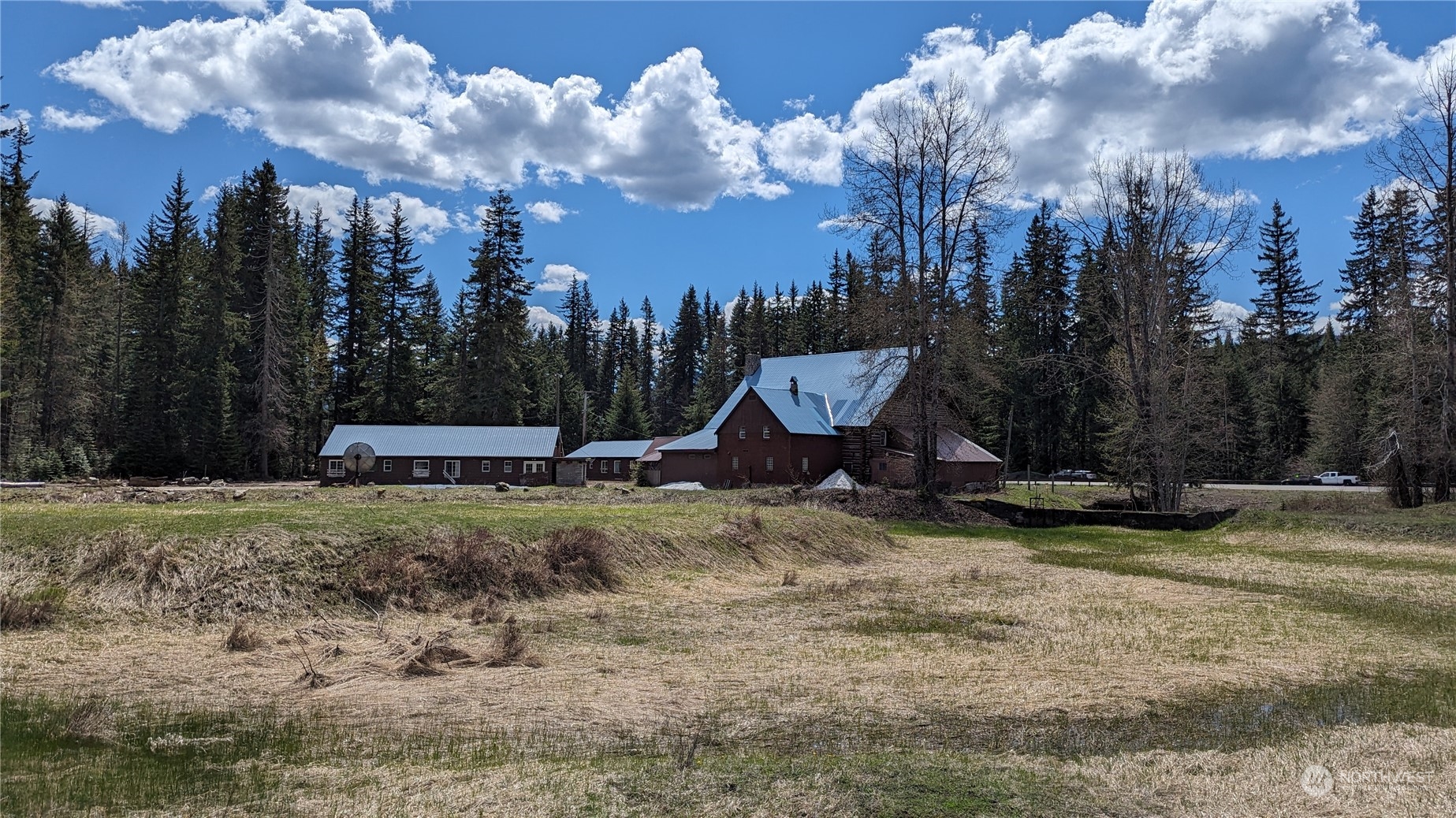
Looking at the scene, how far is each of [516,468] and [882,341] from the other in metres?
27.3

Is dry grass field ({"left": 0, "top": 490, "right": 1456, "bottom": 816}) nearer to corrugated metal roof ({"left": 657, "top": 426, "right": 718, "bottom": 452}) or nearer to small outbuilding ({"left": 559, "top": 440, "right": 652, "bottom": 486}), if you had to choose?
corrugated metal roof ({"left": 657, "top": 426, "right": 718, "bottom": 452})

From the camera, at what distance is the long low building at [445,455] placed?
170 ft

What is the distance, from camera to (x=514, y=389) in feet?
214

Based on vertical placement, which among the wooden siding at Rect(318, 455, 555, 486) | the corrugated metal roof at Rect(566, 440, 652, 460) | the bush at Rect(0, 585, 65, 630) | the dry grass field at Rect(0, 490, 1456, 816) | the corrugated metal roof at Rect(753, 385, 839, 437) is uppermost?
the corrugated metal roof at Rect(753, 385, 839, 437)

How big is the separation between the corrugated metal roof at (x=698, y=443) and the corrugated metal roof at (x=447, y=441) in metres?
7.81

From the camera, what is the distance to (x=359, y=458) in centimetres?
5081

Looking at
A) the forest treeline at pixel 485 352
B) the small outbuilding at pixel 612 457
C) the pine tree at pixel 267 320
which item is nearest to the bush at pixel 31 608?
the forest treeline at pixel 485 352

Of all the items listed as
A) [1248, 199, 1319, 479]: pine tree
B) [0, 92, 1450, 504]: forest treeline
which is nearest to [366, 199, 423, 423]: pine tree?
[0, 92, 1450, 504]: forest treeline

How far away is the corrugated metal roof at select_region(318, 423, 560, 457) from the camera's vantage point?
52.4 m

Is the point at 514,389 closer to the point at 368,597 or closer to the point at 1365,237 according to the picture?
the point at 368,597

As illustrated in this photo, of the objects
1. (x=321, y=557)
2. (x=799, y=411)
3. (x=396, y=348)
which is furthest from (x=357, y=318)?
(x=321, y=557)

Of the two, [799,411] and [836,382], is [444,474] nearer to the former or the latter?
[799,411]

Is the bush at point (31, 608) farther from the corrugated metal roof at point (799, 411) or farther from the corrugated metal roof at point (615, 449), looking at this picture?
the corrugated metal roof at point (615, 449)

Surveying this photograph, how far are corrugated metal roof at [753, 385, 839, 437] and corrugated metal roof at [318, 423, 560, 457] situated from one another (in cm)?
1466
